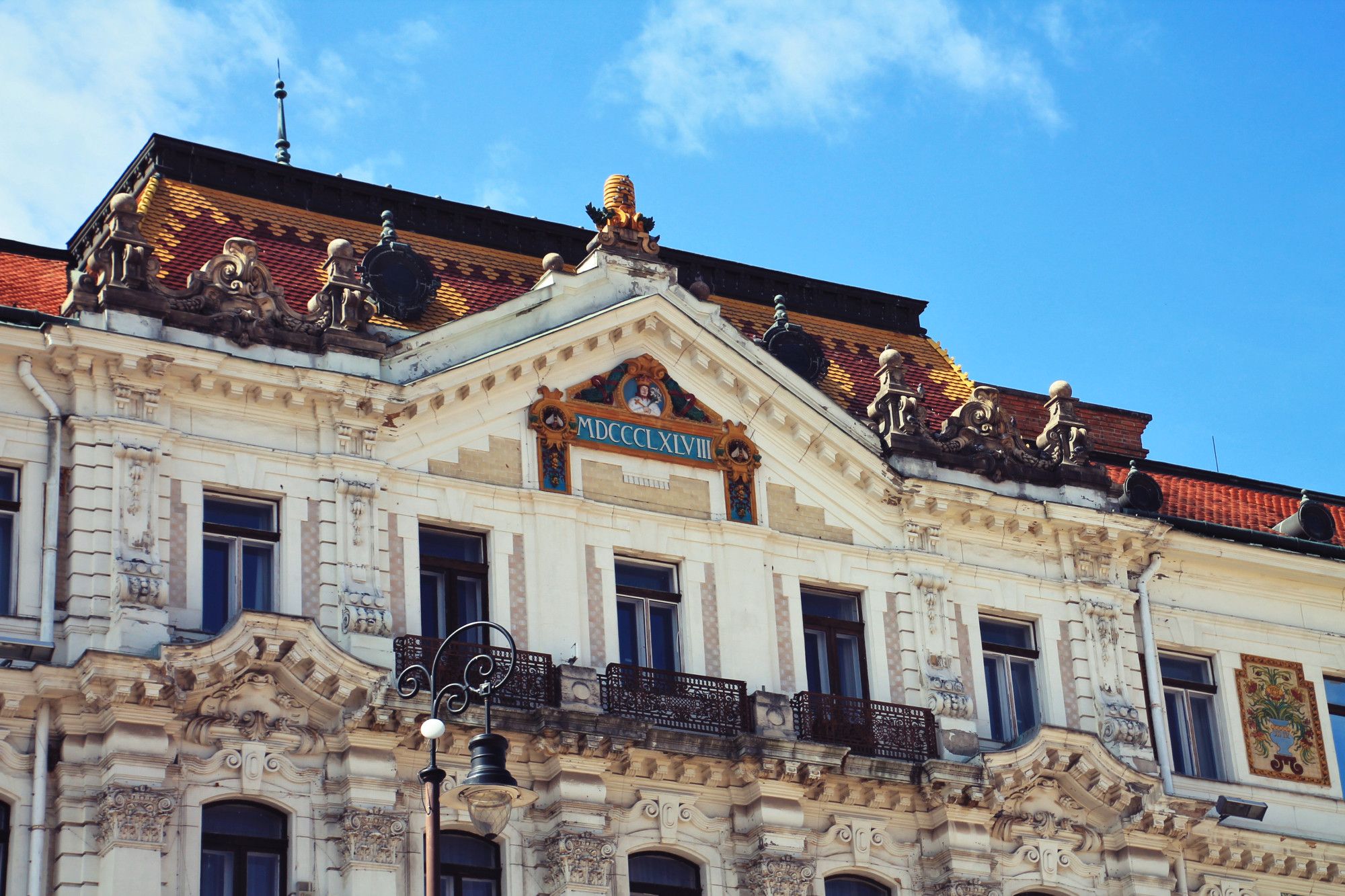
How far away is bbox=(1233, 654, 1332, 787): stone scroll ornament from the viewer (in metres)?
39.8

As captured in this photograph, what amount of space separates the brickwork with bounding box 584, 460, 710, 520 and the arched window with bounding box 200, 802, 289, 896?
678 cm

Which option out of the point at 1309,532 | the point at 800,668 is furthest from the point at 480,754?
the point at 1309,532

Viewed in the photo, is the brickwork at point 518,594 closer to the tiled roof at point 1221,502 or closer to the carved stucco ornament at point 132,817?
the carved stucco ornament at point 132,817

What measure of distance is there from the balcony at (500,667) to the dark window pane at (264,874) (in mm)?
2864

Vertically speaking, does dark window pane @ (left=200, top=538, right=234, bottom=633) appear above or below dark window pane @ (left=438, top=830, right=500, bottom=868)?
above

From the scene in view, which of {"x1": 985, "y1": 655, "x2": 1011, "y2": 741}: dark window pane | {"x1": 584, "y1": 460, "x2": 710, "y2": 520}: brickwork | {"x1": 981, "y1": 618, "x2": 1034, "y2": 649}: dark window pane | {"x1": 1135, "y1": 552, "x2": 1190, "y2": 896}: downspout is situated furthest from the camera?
{"x1": 981, "y1": 618, "x2": 1034, "y2": 649}: dark window pane

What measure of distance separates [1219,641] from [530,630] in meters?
11.7

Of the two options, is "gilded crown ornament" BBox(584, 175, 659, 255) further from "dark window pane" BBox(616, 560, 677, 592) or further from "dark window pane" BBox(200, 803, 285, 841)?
"dark window pane" BBox(200, 803, 285, 841)

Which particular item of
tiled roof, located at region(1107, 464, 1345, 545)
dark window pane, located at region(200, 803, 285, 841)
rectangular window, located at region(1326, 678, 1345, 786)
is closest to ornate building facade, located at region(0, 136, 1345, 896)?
dark window pane, located at region(200, 803, 285, 841)

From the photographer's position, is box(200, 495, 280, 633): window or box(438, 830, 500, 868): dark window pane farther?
A: box(438, 830, 500, 868): dark window pane

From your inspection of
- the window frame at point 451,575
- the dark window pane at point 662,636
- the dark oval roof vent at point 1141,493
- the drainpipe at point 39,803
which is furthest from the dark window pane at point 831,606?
the drainpipe at point 39,803

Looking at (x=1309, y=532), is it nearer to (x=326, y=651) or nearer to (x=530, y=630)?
(x=530, y=630)

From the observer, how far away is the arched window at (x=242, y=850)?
3144 cm

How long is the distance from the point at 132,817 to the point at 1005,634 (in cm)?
1393
